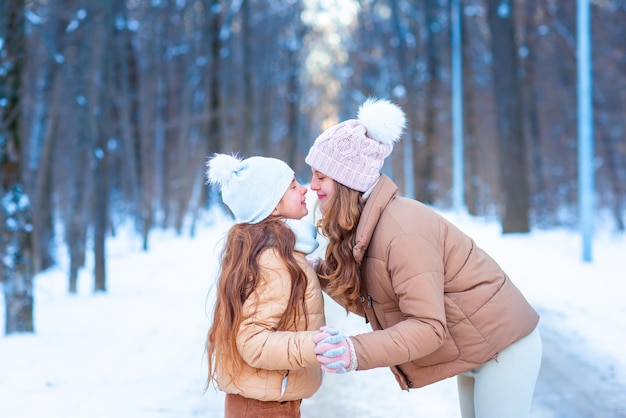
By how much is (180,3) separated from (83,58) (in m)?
15.3

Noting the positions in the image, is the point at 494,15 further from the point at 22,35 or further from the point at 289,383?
the point at 289,383

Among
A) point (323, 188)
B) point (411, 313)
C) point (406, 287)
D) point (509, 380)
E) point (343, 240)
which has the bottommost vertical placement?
point (509, 380)

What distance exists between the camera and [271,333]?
118 inches

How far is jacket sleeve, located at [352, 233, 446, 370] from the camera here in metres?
2.91

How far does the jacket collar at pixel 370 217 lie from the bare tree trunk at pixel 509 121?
14941 mm

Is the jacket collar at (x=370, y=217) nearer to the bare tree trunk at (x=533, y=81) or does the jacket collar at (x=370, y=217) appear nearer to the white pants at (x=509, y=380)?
the white pants at (x=509, y=380)

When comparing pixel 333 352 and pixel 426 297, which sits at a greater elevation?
pixel 426 297

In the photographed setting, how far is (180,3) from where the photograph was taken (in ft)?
90.9

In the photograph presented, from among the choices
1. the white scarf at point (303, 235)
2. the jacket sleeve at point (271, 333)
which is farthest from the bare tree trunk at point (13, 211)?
the jacket sleeve at point (271, 333)

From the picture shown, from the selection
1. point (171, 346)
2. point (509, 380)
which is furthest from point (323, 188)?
point (171, 346)

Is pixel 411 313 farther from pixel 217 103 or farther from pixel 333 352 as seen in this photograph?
pixel 217 103

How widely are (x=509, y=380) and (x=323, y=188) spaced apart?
1153 mm

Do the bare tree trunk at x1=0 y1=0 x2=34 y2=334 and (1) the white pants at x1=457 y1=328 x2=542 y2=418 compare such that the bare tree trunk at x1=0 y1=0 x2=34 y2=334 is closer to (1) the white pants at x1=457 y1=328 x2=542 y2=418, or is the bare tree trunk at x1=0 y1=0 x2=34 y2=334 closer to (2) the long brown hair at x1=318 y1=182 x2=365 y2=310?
(2) the long brown hair at x1=318 y1=182 x2=365 y2=310

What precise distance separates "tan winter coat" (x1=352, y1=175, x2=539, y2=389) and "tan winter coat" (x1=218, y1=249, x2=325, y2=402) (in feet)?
0.74
